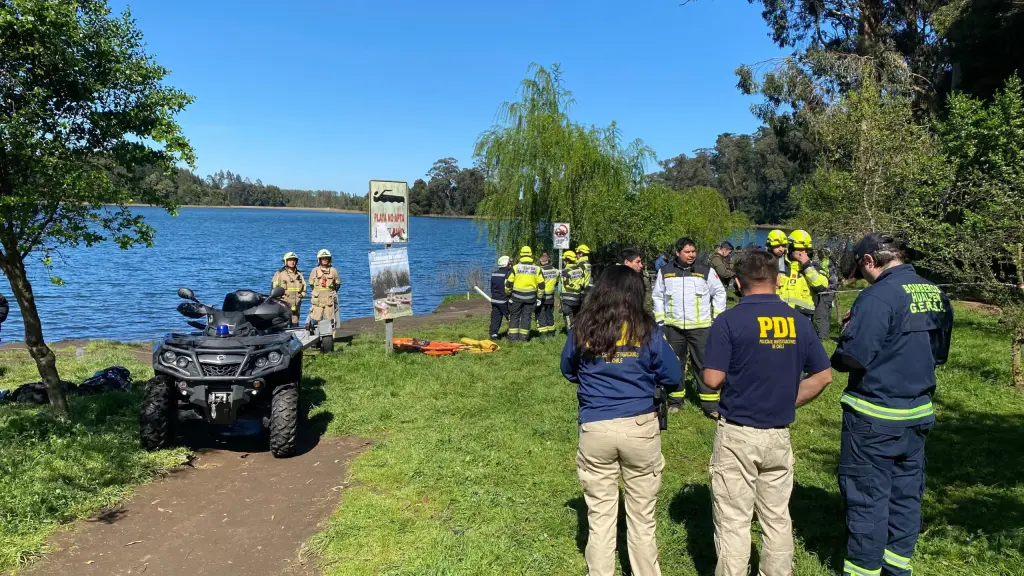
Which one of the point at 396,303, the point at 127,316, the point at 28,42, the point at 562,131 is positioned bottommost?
the point at 127,316

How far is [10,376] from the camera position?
9.35 metres

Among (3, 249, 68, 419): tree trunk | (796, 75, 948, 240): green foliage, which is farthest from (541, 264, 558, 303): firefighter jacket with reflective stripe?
(3, 249, 68, 419): tree trunk

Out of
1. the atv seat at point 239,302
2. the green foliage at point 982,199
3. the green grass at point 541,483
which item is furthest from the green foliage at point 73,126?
the green foliage at point 982,199

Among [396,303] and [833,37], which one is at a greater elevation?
[833,37]

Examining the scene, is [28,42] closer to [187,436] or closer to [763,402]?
[187,436]

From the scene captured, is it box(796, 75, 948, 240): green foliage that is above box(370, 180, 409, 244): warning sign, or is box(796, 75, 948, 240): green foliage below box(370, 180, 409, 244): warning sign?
Answer: above

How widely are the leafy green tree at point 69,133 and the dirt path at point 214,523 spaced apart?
2151mm

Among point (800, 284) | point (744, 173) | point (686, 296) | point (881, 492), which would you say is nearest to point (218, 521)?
point (881, 492)

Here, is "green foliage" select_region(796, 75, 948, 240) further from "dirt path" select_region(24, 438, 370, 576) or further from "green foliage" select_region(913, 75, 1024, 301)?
"dirt path" select_region(24, 438, 370, 576)

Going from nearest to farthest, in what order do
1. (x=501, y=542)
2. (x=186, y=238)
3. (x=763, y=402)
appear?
(x=763, y=402)
(x=501, y=542)
(x=186, y=238)

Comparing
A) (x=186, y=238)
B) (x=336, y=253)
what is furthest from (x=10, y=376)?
(x=186, y=238)

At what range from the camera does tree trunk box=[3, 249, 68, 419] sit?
5.80 m

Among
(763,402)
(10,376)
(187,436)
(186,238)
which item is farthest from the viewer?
(186,238)

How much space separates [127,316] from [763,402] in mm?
22090
